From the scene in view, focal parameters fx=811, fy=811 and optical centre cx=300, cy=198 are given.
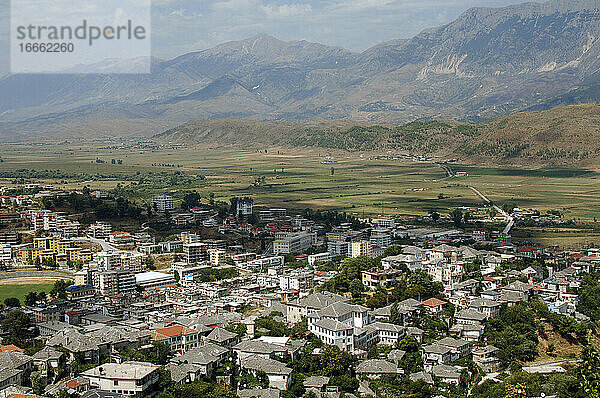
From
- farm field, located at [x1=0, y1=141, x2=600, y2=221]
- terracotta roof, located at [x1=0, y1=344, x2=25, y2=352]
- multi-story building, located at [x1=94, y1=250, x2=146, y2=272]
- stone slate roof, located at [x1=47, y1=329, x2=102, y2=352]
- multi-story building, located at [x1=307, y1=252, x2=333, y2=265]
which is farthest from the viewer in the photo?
farm field, located at [x1=0, y1=141, x2=600, y2=221]

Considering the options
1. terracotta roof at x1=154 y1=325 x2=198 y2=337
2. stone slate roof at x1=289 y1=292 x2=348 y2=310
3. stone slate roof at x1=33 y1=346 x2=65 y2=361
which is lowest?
stone slate roof at x1=33 y1=346 x2=65 y2=361

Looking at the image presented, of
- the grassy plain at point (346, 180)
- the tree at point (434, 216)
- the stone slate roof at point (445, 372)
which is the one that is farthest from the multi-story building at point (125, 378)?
the grassy plain at point (346, 180)

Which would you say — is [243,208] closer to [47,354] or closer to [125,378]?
[47,354]

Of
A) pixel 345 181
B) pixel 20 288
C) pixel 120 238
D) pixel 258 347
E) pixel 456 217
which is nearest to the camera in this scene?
pixel 258 347

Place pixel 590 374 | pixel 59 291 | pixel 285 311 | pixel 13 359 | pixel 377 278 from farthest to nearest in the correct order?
pixel 59 291, pixel 377 278, pixel 285 311, pixel 13 359, pixel 590 374

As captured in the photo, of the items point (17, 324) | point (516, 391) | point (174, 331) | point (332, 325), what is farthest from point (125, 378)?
point (516, 391)

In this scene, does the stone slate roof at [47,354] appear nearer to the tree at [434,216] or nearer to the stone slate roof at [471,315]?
the stone slate roof at [471,315]

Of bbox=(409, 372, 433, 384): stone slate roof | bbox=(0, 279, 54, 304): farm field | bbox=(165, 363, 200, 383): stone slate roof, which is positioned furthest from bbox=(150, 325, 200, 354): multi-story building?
bbox=(0, 279, 54, 304): farm field

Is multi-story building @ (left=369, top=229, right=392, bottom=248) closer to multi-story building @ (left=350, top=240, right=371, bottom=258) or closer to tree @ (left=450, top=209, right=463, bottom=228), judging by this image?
multi-story building @ (left=350, top=240, right=371, bottom=258)
